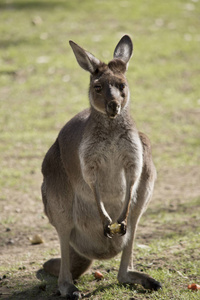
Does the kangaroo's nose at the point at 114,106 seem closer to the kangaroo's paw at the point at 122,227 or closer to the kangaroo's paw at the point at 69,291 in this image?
the kangaroo's paw at the point at 122,227

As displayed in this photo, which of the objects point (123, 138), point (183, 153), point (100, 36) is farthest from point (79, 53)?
point (100, 36)

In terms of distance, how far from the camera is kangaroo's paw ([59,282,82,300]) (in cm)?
355

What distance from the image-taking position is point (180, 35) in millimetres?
11477

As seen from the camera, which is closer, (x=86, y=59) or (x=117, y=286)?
(x=86, y=59)

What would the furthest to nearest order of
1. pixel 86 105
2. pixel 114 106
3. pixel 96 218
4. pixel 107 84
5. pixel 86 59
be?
pixel 86 105
pixel 96 218
pixel 86 59
pixel 107 84
pixel 114 106

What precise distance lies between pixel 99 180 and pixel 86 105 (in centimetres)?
518

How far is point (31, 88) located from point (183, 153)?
132 inches

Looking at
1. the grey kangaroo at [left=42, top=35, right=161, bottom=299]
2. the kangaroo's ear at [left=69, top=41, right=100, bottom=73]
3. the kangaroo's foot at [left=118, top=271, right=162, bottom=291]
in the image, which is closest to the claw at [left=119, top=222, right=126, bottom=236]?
the grey kangaroo at [left=42, top=35, right=161, bottom=299]

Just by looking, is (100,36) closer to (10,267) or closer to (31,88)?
(31,88)

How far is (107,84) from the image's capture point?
3.39 m

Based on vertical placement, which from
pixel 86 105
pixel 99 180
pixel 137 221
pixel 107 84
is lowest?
pixel 86 105

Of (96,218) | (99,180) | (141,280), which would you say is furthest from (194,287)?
(99,180)

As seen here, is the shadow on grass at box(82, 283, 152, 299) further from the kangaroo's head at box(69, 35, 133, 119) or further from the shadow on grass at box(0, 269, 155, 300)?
the kangaroo's head at box(69, 35, 133, 119)

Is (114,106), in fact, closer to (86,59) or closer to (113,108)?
(113,108)
